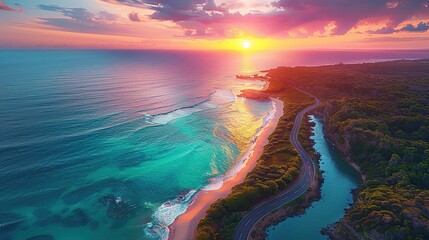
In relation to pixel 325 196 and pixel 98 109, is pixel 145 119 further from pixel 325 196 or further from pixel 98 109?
pixel 325 196

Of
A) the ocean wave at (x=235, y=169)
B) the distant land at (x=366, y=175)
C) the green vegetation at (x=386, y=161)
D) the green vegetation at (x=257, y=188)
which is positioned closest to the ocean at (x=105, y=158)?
the ocean wave at (x=235, y=169)

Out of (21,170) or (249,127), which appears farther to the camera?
(249,127)

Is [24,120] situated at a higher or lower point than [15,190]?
higher

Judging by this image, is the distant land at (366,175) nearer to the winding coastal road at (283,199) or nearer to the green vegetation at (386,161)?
the green vegetation at (386,161)

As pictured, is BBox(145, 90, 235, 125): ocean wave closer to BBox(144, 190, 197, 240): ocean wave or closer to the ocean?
the ocean

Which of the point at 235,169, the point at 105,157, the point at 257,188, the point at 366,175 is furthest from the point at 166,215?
the point at 366,175

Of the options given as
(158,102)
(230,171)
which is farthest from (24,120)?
(230,171)
